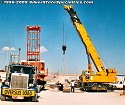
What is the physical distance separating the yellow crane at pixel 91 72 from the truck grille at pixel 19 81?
60.7 feet

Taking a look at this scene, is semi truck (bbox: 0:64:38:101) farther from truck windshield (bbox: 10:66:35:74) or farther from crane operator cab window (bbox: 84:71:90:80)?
crane operator cab window (bbox: 84:71:90:80)

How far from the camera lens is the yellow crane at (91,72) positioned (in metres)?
39.1

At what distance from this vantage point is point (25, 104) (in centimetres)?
1945

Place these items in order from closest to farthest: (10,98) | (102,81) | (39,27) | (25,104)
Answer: (25,104) < (10,98) < (102,81) < (39,27)

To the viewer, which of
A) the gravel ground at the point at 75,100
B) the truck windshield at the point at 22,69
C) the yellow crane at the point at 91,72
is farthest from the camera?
the yellow crane at the point at 91,72

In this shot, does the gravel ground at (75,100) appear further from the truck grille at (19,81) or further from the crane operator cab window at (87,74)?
the crane operator cab window at (87,74)

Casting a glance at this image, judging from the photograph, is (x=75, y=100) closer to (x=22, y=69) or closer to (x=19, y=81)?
(x=22, y=69)

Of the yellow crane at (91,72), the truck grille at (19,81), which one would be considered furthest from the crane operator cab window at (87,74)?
the truck grille at (19,81)

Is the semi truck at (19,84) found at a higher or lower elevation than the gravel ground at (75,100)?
higher

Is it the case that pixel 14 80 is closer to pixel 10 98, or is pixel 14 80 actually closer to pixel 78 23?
pixel 10 98

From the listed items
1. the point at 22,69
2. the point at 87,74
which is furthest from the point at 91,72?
the point at 22,69

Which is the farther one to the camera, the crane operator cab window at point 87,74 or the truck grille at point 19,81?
the crane operator cab window at point 87,74

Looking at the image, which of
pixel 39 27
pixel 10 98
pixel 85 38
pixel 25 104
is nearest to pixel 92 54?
pixel 85 38

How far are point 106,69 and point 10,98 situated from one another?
19.3 meters
